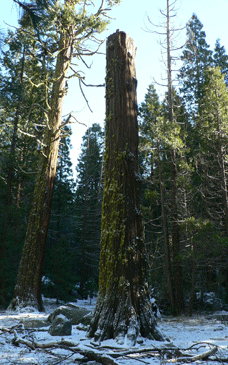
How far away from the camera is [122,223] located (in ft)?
14.4

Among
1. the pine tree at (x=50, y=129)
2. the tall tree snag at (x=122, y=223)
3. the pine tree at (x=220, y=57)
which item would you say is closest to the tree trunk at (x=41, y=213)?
the pine tree at (x=50, y=129)

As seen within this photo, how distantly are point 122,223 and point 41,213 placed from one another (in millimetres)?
4567

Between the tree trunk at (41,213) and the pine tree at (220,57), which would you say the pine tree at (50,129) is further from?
the pine tree at (220,57)

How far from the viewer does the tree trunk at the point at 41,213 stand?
7.88 metres

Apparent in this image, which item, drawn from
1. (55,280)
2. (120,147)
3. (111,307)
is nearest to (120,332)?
(111,307)

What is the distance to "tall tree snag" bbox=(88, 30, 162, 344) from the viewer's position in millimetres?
4000

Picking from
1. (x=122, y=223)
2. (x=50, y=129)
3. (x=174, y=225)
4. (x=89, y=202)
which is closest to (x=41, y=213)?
(x=50, y=129)

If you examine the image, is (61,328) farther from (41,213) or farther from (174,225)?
(174,225)

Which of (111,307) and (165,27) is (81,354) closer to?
(111,307)

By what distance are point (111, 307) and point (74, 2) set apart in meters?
9.88

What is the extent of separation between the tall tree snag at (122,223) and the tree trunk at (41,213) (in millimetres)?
4086

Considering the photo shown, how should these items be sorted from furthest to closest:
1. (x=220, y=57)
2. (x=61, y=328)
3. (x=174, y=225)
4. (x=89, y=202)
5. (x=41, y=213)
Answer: (x=89, y=202), (x=220, y=57), (x=174, y=225), (x=41, y=213), (x=61, y=328)

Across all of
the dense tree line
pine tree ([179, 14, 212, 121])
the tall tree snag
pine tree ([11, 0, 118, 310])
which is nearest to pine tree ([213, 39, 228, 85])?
pine tree ([179, 14, 212, 121])

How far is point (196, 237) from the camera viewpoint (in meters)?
10.8
